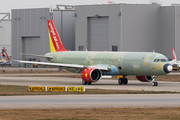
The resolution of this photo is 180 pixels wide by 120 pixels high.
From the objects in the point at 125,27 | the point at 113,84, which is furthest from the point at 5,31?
the point at 113,84

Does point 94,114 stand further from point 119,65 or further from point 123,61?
point 119,65

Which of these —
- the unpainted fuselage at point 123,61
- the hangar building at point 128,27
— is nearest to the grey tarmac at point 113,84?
the unpainted fuselage at point 123,61

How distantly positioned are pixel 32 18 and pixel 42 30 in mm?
5836

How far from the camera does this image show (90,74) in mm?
50188

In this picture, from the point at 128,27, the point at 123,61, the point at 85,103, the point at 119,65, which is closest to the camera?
the point at 85,103

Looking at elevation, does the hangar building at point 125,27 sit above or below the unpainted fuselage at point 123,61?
above

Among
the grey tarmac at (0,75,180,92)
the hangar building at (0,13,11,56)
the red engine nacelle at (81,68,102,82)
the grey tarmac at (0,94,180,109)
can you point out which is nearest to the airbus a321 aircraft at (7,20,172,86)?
the red engine nacelle at (81,68,102,82)

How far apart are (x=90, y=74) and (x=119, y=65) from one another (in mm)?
4779

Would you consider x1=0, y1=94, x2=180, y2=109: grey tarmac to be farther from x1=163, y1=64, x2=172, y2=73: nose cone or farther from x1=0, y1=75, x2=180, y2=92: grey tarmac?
x1=163, y1=64, x2=172, y2=73: nose cone

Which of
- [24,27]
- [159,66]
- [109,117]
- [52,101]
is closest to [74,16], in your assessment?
[24,27]

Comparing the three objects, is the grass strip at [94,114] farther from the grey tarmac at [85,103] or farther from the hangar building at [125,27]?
the hangar building at [125,27]

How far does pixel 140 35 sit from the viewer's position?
11219 cm

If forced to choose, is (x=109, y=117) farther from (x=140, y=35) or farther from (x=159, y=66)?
(x=140, y=35)

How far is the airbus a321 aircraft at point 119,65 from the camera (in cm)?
4886
